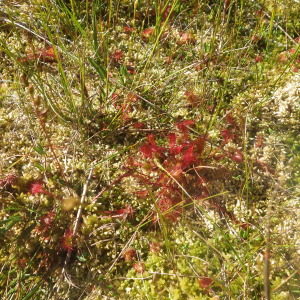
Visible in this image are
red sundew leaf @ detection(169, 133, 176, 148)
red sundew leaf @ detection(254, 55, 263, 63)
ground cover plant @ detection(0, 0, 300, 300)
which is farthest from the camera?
red sundew leaf @ detection(254, 55, 263, 63)

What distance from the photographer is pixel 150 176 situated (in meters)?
2.04

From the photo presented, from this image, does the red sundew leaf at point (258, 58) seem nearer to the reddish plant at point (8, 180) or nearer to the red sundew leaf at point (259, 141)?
the red sundew leaf at point (259, 141)

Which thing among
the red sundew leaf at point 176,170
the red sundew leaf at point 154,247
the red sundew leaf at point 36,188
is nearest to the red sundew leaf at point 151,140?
the red sundew leaf at point 176,170

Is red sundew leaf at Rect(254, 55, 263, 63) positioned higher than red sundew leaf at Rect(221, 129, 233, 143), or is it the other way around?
red sundew leaf at Rect(254, 55, 263, 63)

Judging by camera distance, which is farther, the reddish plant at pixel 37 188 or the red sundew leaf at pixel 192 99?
the red sundew leaf at pixel 192 99

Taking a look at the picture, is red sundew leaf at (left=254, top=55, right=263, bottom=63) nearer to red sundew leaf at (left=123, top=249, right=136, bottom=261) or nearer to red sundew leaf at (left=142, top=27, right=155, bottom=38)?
red sundew leaf at (left=142, top=27, right=155, bottom=38)

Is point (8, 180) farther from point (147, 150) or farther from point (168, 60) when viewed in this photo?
point (168, 60)

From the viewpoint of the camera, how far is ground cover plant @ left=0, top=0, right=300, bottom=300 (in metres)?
1.69

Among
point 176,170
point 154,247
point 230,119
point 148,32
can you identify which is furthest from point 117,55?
point 154,247

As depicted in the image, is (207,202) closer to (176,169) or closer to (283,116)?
(176,169)

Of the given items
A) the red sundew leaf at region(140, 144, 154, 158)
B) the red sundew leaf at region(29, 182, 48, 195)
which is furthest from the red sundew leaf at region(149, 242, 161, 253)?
the red sundew leaf at region(29, 182, 48, 195)

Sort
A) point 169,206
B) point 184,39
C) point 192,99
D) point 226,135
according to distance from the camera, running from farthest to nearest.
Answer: point 184,39
point 192,99
point 226,135
point 169,206

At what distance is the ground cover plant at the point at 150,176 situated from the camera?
1.69 m

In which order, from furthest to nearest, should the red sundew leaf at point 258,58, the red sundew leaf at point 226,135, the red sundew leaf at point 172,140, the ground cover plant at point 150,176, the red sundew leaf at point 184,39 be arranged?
the red sundew leaf at point 184,39 → the red sundew leaf at point 258,58 → the red sundew leaf at point 226,135 → the red sundew leaf at point 172,140 → the ground cover plant at point 150,176
